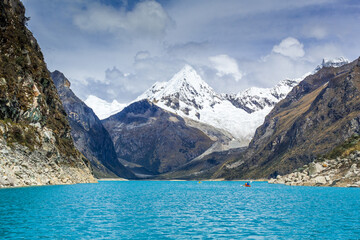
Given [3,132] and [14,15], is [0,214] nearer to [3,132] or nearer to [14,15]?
[3,132]

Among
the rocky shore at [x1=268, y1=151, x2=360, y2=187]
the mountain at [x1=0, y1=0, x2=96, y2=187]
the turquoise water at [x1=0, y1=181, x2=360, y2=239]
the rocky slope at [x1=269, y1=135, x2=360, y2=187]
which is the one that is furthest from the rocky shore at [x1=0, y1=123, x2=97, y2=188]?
the rocky slope at [x1=269, y1=135, x2=360, y2=187]

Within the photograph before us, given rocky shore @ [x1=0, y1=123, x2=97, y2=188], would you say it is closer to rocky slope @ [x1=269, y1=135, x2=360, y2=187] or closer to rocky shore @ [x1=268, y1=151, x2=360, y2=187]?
rocky shore @ [x1=268, y1=151, x2=360, y2=187]

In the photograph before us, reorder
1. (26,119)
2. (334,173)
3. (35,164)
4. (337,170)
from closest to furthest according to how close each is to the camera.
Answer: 1. (35,164)
2. (26,119)
3. (334,173)
4. (337,170)

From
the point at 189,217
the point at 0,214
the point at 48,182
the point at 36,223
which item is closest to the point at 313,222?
the point at 189,217

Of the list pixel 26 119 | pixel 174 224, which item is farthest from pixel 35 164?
pixel 174 224

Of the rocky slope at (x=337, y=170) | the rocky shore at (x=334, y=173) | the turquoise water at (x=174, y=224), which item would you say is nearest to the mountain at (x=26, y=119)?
the turquoise water at (x=174, y=224)

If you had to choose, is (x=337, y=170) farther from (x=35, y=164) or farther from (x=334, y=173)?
(x=35, y=164)
